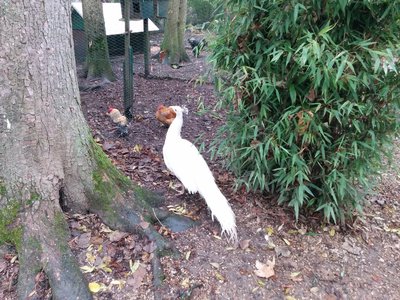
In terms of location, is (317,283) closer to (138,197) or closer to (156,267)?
(156,267)

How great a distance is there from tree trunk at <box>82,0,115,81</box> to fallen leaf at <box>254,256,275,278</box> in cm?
427

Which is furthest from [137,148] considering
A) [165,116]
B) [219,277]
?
[219,277]

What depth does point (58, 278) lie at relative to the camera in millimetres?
2156

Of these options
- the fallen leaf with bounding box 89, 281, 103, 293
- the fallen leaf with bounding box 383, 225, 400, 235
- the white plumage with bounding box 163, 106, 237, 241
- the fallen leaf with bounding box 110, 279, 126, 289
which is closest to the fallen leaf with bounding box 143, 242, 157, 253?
the fallen leaf with bounding box 110, 279, 126, 289

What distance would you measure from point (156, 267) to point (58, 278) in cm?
58

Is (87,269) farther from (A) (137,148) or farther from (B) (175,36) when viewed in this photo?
(B) (175,36)

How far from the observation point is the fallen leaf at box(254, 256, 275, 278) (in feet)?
8.05

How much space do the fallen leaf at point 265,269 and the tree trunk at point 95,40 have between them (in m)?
4.27

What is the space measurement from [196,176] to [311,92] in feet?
3.44

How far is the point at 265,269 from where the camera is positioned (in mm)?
2490

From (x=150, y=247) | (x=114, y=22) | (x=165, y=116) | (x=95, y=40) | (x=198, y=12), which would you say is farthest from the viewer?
(x=198, y=12)

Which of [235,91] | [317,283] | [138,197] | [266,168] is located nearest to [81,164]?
[138,197]

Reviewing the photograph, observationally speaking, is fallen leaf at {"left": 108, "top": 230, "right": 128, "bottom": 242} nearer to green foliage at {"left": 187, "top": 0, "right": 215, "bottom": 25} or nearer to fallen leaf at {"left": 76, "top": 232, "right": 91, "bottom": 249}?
fallen leaf at {"left": 76, "top": 232, "right": 91, "bottom": 249}

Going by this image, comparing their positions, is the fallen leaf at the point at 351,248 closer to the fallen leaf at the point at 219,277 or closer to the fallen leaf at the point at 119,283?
the fallen leaf at the point at 219,277
